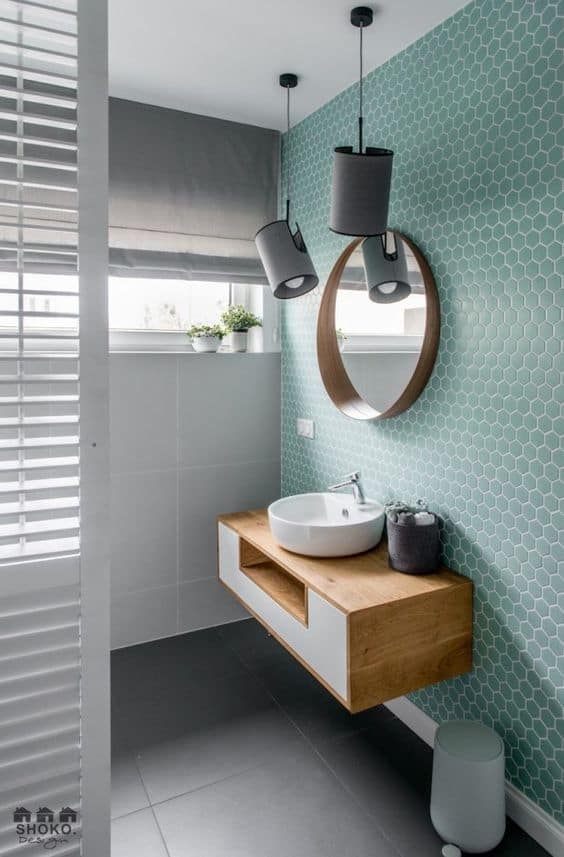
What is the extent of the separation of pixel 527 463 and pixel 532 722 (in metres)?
0.76

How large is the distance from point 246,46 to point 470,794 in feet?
8.36

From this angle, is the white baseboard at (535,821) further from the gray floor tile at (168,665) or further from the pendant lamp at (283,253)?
the pendant lamp at (283,253)

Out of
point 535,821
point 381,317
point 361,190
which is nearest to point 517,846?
point 535,821

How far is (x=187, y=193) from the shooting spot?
281cm

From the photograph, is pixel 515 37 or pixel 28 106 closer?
pixel 515 37

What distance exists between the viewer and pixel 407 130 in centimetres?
216

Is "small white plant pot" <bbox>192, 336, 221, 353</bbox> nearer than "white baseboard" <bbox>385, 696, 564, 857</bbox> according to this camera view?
No

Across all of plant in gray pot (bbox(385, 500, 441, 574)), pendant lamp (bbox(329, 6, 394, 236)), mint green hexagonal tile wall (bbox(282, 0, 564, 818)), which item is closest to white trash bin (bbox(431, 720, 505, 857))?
mint green hexagonal tile wall (bbox(282, 0, 564, 818))

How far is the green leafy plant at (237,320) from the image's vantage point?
9.85 feet

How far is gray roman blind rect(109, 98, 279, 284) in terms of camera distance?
2672 mm

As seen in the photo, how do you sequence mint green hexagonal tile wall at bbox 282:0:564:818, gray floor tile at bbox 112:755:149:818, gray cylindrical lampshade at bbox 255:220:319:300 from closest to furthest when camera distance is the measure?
mint green hexagonal tile wall at bbox 282:0:564:818
gray floor tile at bbox 112:755:149:818
gray cylindrical lampshade at bbox 255:220:319:300

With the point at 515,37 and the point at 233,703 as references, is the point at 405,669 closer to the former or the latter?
the point at 233,703

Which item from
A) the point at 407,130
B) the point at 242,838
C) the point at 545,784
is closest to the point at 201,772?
the point at 242,838

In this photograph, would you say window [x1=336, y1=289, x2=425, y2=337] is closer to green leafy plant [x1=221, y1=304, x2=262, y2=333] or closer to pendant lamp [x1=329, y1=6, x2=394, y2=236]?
pendant lamp [x1=329, y1=6, x2=394, y2=236]
